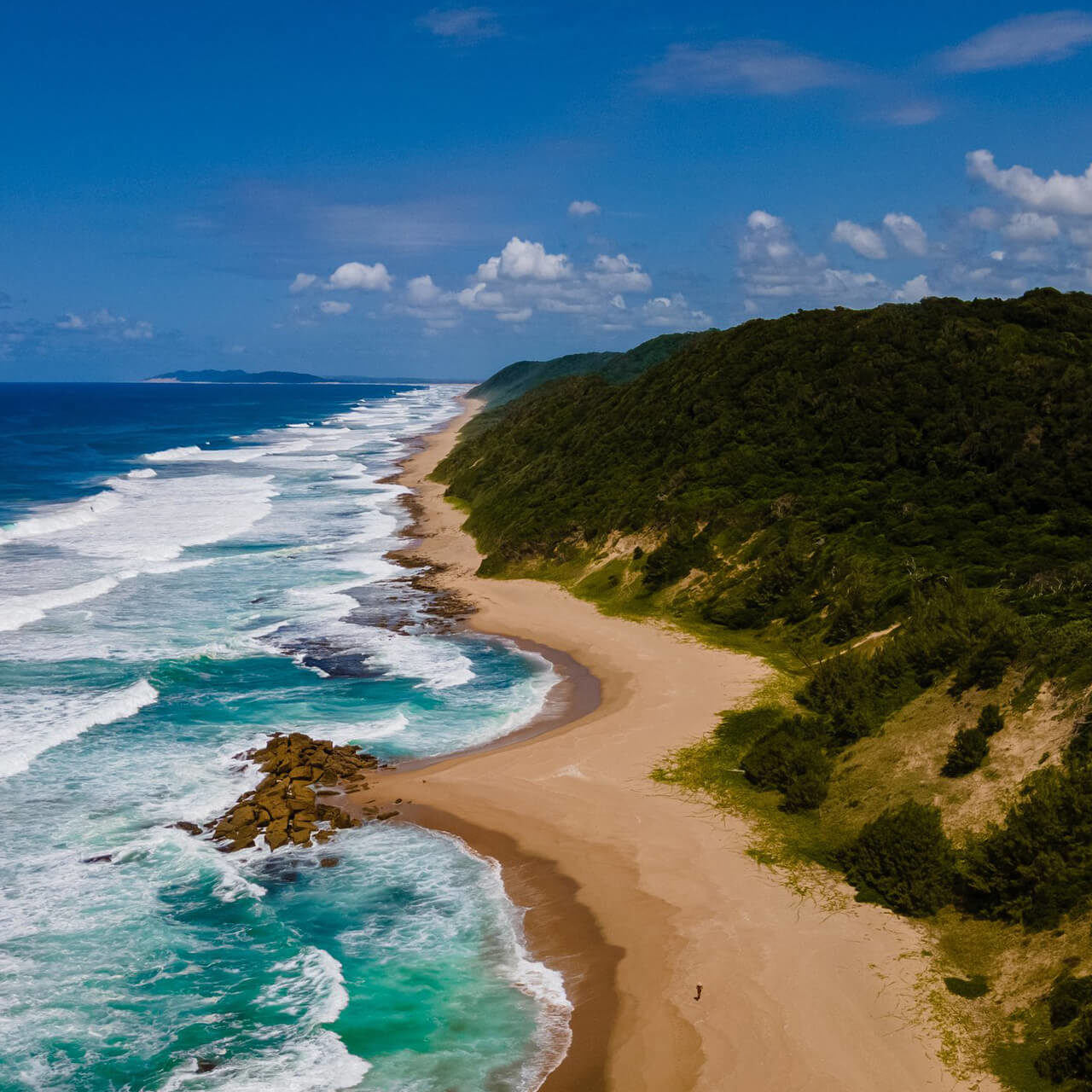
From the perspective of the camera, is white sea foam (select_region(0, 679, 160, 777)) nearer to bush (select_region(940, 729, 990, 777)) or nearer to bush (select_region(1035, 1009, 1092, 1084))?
bush (select_region(940, 729, 990, 777))

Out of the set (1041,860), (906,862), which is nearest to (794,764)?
(906,862)

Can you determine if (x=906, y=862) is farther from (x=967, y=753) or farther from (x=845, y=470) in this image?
(x=845, y=470)

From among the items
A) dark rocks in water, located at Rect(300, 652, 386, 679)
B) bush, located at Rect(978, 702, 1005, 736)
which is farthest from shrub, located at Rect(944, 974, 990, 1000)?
dark rocks in water, located at Rect(300, 652, 386, 679)

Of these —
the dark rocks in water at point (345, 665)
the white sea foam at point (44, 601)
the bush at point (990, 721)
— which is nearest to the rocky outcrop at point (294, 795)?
the dark rocks in water at point (345, 665)

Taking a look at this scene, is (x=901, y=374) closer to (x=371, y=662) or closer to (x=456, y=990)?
(x=371, y=662)

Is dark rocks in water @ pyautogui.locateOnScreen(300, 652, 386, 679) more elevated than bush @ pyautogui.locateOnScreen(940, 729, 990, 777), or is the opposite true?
bush @ pyautogui.locateOnScreen(940, 729, 990, 777)

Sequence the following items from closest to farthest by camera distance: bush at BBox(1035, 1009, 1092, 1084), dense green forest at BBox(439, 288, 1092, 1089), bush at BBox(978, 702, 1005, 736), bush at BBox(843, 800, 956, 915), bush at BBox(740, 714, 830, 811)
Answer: bush at BBox(1035, 1009, 1092, 1084), bush at BBox(843, 800, 956, 915), dense green forest at BBox(439, 288, 1092, 1089), bush at BBox(978, 702, 1005, 736), bush at BBox(740, 714, 830, 811)

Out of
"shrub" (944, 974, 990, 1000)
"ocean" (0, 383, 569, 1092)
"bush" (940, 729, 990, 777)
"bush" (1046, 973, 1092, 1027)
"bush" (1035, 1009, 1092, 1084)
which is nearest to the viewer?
"bush" (1035, 1009, 1092, 1084)
